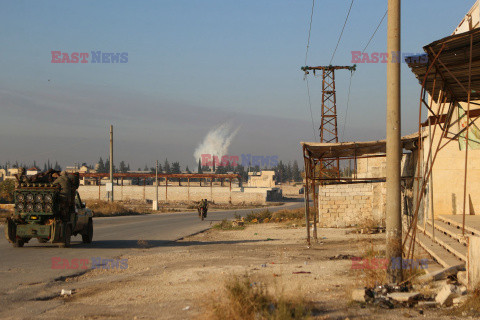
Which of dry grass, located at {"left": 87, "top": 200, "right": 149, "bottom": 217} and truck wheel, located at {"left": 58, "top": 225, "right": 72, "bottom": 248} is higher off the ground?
truck wheel, located at {"left": 58, "top": 225, "right": 72, "bottom": 248}

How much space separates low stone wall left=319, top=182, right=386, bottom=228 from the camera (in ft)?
83.8

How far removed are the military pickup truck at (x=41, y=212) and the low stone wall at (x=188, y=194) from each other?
251 ft

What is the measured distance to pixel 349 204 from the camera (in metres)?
26.5

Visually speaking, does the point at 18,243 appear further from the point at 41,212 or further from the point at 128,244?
the point at 128,244

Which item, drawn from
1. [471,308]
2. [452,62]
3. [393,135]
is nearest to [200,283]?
[393,135]

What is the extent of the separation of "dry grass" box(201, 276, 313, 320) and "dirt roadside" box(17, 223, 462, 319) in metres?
0.21

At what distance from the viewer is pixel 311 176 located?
17.2 m

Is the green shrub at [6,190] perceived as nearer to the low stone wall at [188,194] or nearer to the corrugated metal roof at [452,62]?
the low stone wall at [188,194]

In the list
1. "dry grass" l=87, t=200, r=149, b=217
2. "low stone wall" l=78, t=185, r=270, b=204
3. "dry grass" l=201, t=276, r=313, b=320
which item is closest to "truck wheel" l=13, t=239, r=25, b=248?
"dry grass" l=201, t=276, r=313, b=320

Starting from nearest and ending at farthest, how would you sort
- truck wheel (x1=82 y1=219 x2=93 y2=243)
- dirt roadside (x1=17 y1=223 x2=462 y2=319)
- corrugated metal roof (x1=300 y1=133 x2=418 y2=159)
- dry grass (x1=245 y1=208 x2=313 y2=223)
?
dirt roadside (x1=17 y1=223 x2=462 y2=319)
corrugated metal roof (x1=300 y1=133 x2=418 y2=159)
truck wheel (x1=82 y1=219 x2=93 y2=243)
dry grass (x1=245 y1=208 x2=313 y2=223)

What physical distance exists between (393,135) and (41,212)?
1198 cm

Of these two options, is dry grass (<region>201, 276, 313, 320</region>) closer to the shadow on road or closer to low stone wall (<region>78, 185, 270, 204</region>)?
the shadow on road

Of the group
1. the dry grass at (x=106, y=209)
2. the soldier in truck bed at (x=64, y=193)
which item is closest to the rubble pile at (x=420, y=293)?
the soldier in truck bed at (x=64, y=193)

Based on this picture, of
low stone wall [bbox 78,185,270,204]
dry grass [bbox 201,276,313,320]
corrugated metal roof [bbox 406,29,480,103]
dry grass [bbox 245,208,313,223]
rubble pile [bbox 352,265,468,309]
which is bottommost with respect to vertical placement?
low stone wall [bbox 78,185,270,204]
